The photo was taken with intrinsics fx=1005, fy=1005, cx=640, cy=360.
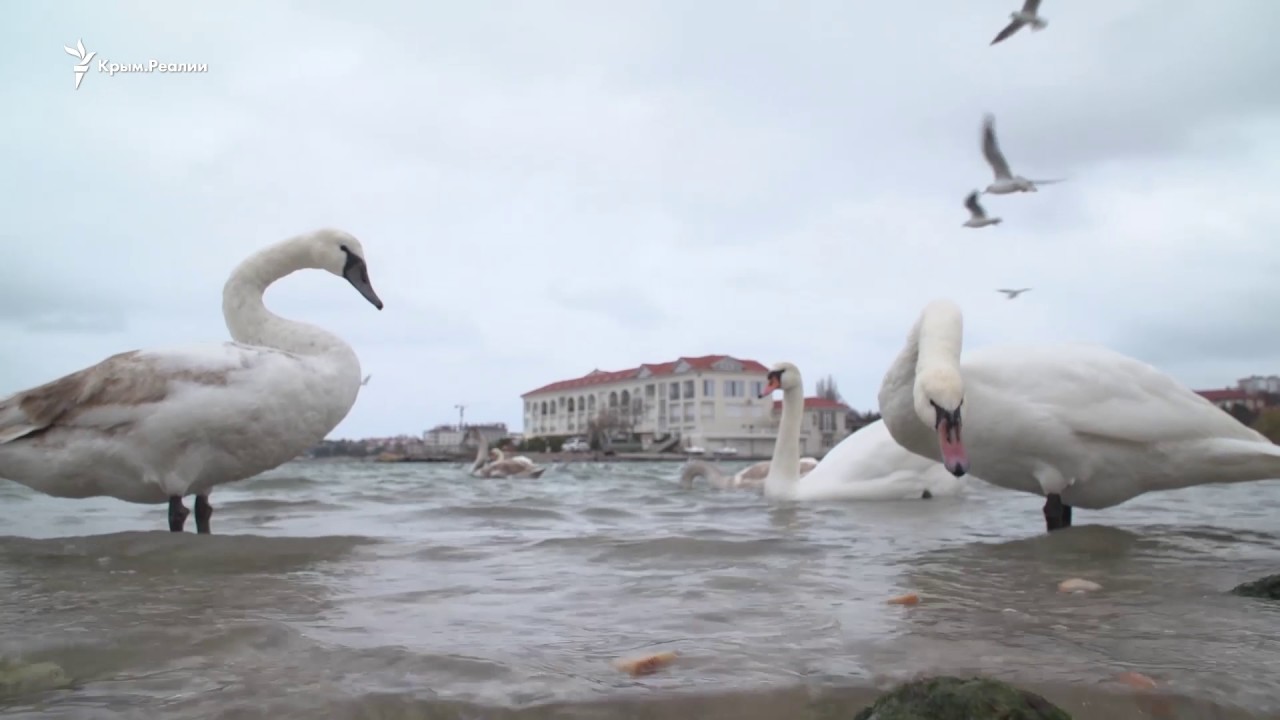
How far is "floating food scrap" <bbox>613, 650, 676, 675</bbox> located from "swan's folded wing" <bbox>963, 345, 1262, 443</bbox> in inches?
131

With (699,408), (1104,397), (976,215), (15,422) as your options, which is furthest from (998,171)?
(699,408)

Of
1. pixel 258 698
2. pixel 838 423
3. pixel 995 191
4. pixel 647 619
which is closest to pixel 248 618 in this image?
pixel 258 698

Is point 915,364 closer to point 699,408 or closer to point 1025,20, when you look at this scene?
point 1025,20

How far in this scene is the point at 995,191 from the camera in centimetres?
873

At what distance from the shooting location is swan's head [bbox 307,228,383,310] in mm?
6691

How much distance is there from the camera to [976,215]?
32.0 ft

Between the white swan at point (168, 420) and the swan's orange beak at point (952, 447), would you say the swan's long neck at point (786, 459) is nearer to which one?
the swan's orange beak at point (952, 447)

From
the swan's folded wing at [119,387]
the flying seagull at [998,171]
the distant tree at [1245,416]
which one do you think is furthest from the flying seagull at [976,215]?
the distant tree at [1245,416]

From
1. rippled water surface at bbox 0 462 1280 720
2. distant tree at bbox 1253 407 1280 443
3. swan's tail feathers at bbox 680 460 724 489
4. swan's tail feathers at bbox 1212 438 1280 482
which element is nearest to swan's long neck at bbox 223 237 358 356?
rippled water surface at bbox 0 462 1280 720

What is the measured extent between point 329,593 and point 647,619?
130 centimetres

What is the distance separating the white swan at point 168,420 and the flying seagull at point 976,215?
6116 mm

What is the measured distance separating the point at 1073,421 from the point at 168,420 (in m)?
4.63

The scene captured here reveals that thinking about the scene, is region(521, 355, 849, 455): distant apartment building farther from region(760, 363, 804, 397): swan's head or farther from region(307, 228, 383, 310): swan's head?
region(307, 228, 383, 310): swan's head

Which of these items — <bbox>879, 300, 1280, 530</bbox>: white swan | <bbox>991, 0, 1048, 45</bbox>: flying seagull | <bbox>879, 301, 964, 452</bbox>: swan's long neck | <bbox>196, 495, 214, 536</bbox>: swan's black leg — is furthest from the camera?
<bbox>991, 0, 1048, 45</bbox>: flying seagull
